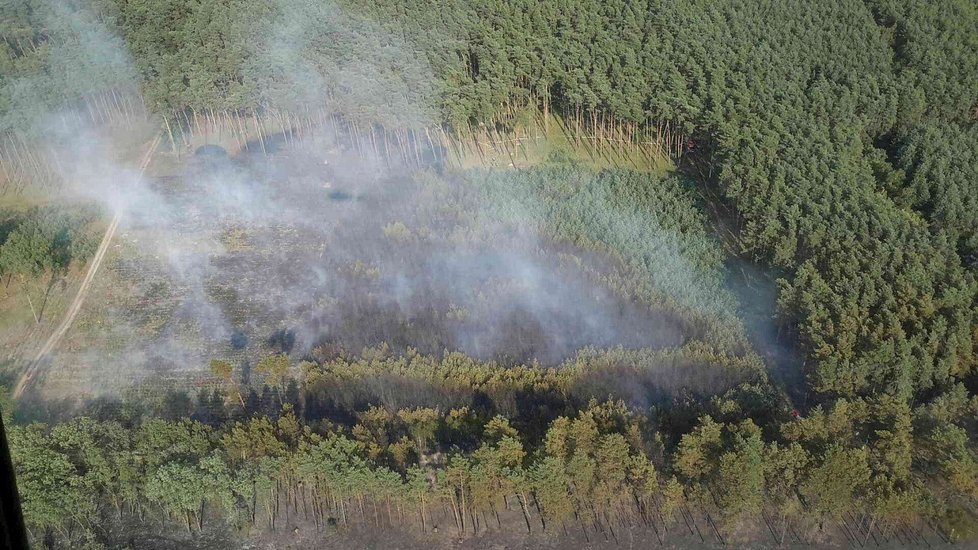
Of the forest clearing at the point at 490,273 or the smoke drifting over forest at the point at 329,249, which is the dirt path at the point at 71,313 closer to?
the forest clearing at the point at 490,273

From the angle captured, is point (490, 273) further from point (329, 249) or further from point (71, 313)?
point (71, 313)

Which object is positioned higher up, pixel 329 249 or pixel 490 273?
pixel 329 249

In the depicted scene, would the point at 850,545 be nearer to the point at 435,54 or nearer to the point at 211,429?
the point at 211,429

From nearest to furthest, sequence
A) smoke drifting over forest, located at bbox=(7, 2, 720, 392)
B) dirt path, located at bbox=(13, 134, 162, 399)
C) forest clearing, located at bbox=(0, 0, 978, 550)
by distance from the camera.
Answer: forest clearing, located at bbox=(0, 0, 978, 550), dirt path, located at bbox=(13, 134, 162, 399), smoke drifting over forest, located at bbox=(7, 2, 720, 392)

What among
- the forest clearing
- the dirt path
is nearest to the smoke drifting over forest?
the forest clearing

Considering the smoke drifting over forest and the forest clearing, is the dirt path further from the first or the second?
the smoke drifting over forest

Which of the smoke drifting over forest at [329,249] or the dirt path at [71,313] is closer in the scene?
the dirt path at [71,313]

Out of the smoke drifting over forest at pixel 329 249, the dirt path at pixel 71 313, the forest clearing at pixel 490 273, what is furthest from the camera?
the smoke drifting over forest at pixel 329 249

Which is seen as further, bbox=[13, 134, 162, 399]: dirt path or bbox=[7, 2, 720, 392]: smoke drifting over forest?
bbox=[7, 2, 720, 392]: smoke drifting over forest

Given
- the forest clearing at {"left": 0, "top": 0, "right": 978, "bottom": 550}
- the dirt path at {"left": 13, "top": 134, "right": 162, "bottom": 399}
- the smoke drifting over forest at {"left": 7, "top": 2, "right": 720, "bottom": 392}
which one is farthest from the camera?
the smoke drifting over forest at {"left": 7, "top": 2, "right": 720, "bottom": 392}

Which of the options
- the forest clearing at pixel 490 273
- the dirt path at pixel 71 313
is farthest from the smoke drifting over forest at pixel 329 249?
the dirt path at pixel 71 313

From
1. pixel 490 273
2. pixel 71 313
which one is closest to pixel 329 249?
pixel 490 273

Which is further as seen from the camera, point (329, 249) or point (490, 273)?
point (329, 249)
